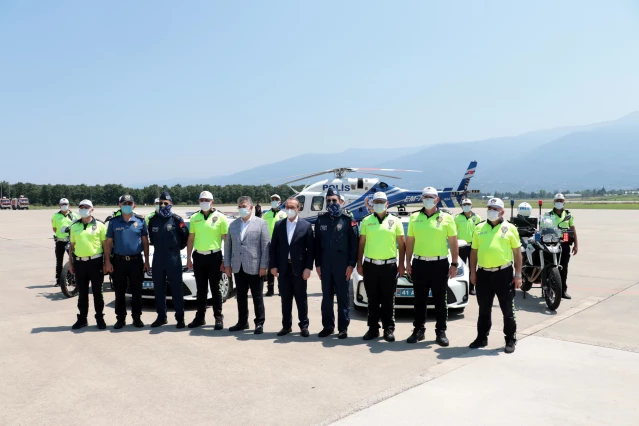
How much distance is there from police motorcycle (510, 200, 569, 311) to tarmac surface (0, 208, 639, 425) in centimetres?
49

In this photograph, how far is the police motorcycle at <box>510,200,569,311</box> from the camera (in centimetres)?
808

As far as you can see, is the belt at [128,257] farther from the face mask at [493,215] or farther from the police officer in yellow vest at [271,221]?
the face mask at [493,215]

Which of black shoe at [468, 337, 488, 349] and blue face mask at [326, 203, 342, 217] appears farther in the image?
blue face mask at [326, 203, 342, 217]

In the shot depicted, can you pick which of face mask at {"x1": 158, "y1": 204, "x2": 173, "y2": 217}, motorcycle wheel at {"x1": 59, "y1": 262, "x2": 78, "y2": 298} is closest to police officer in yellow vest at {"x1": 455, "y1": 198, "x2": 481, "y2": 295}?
face mask at {"x1": 158, "y1": 204, "x2": 173, "y2": 217}

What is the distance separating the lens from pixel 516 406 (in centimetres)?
419

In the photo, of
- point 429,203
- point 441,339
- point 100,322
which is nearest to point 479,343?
point 441,339

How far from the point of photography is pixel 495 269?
6000mm

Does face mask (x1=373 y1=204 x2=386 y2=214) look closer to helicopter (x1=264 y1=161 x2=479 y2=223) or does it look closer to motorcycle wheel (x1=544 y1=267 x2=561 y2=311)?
motorcycle wheel (x1=544 y1=267 x2=561 y2=311)

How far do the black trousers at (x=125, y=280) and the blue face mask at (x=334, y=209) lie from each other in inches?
113

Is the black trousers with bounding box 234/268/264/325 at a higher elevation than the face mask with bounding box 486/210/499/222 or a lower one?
lower

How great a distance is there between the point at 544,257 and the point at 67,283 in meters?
8.86

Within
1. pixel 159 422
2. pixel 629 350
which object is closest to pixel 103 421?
pixel 159 422

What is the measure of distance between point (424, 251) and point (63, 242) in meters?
7.97

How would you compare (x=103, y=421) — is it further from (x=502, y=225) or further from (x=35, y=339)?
(x=502, y=225)
